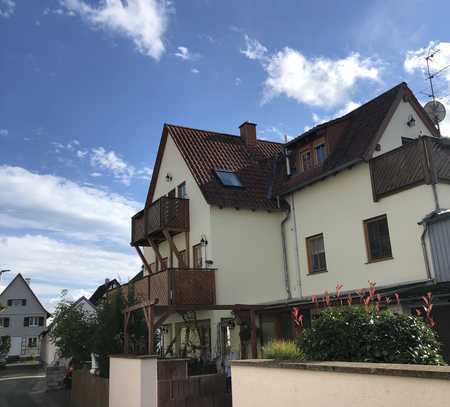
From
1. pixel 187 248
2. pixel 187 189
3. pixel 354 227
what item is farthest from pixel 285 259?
pixel 187 189

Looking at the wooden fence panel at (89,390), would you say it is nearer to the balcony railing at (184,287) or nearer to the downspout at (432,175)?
the balcony railing at (184,287)

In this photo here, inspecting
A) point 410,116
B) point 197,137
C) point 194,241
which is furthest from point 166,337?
point 410,116

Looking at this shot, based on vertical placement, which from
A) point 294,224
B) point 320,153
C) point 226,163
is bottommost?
point 294,224

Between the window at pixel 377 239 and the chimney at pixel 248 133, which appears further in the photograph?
the chimney at pixel 248 133

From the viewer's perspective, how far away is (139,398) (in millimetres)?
11711

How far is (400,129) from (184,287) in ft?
29.0

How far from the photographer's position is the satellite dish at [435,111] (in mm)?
17250

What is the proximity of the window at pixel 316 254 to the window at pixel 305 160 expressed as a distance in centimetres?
269

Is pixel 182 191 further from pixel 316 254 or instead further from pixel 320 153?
pixel 316 254

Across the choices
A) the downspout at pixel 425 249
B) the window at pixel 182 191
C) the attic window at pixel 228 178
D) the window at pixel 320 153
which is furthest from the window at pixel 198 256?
the downspout at pixel 425 249

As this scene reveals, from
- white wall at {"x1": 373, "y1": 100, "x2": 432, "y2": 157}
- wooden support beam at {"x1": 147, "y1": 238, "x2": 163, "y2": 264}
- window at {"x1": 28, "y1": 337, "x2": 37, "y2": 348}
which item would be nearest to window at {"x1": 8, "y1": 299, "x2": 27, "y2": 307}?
window at {"x1": 28, "y1": 337, "x2": 37, "y2": 348}

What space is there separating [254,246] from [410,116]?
710cm

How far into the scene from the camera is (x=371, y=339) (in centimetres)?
579

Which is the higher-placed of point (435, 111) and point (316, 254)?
point (435, 111)
